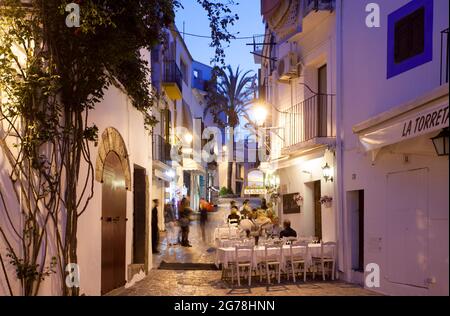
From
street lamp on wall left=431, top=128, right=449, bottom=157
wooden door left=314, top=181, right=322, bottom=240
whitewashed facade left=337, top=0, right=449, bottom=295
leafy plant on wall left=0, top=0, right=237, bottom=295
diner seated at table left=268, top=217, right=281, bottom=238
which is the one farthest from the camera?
diner seated at table left=268, top=217, right=281, bottom=238

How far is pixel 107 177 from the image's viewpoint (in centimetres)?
1094

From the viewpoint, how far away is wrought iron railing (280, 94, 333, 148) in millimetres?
15078

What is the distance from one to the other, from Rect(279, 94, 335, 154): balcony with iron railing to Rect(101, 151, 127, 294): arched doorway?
17.5 ft

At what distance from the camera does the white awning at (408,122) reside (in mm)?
7315

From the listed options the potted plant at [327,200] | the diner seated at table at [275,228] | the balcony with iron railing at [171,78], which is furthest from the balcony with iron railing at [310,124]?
the balcony with iron railing at [171,78]

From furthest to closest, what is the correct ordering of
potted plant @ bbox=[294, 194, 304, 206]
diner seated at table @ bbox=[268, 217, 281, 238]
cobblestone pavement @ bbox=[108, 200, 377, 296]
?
diner seated at table @ bbox=[268, 217, 281, 238], potted plant @ bbox=[294, 194, 304, 206], cobblestone pavement @ bbox=[108, 200, 377, 296]

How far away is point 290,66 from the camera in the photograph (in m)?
17.6

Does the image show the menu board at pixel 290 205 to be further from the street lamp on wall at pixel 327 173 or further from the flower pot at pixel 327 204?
the street lamp on wall at pixel 327 173

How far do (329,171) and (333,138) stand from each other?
35.7 inches

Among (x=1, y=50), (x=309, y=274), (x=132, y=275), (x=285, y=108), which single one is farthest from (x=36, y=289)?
(x=285, y=108)

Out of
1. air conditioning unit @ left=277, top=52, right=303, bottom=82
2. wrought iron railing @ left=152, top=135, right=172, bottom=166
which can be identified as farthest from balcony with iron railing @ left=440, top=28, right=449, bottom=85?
wrought iron railing @ left=152, top=135, right=172, bottom=166

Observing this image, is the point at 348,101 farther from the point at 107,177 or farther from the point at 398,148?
the point at 107,177

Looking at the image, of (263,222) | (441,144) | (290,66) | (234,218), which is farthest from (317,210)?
(441,144)

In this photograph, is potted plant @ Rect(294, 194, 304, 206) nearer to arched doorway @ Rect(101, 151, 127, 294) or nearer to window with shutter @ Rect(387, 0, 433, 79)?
arched doorway @ Rect(101, 151, 127, 294)
